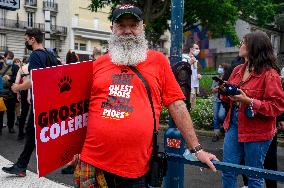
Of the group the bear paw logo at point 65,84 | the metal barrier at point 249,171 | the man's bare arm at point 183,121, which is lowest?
the metal barrier at point 249,171

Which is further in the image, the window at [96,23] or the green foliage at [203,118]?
the window at [96,23]

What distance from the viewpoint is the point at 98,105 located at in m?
2.58

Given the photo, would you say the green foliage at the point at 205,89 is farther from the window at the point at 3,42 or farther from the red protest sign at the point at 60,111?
the window at the point at 3,42

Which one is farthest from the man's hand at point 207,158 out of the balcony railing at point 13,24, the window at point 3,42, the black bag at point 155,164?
the window at point 3,42

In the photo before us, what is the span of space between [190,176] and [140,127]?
347 cm

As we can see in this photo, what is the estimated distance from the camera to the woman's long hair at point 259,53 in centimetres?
350

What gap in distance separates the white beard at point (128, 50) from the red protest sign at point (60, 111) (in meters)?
0.19

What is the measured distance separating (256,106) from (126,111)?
4.34ft

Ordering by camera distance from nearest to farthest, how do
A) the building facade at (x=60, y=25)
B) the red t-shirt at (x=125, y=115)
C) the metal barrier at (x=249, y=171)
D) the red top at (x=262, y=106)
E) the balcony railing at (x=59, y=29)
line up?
the metal barrier at (x=249, y=171) → the red t-shirt at (x=125, y=115) → the red top at (x=262, y=106) → the building facade at (x=60, y=25) → the balcony railing at (x=59, y=29)

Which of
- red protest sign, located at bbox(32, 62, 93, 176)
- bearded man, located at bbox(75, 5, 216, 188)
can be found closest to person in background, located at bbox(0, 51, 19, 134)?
red protest sign, located at bbox(32, 62, 93, 176)

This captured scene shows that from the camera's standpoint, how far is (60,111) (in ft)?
8.22

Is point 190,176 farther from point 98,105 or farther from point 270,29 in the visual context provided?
point 270,29

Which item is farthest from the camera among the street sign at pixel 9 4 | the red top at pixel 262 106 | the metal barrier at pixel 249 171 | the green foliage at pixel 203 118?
the green foliage at pixel 203 118

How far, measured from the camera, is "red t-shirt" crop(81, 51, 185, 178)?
2473 mm
